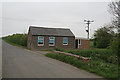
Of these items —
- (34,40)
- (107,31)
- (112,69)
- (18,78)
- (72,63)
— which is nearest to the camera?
(18,78)

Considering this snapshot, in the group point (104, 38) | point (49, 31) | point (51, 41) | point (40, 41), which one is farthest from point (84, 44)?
point (40, 41)

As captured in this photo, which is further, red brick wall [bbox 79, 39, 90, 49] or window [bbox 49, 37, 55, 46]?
red brick wall [bbox 79, 39, 90, 49]

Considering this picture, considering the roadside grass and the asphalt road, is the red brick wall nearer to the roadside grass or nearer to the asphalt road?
the roadside grass

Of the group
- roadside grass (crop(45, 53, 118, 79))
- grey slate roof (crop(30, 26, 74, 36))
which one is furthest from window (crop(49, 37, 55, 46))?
roadside grass (crop(45, 53, 118, 79))

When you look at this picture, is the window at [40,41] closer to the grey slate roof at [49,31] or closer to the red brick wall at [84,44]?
the grey slate roof at [49,31]

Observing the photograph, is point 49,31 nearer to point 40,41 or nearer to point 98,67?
point 40,41

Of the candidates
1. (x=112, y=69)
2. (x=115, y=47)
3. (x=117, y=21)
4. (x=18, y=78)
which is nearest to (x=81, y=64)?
(x=112, y=69)

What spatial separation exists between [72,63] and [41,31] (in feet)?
58.3

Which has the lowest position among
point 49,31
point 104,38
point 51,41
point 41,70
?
point 41,70

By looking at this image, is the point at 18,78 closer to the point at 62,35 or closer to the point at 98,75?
the point at 98,75

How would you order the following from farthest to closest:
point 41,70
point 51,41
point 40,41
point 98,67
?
point 51,41, point 40,41, point 98,67, point 41,70

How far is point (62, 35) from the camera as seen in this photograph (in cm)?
2912

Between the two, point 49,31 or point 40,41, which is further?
point 49,31

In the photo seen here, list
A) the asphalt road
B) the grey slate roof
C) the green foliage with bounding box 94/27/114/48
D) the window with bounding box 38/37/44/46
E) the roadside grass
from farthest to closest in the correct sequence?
1. the green foliage with bounding box 94/27/114/48
2. the grey slate roof
3. the window with bounding box 38/37/44/46
4. the roadside grass
5. the asphalt road
